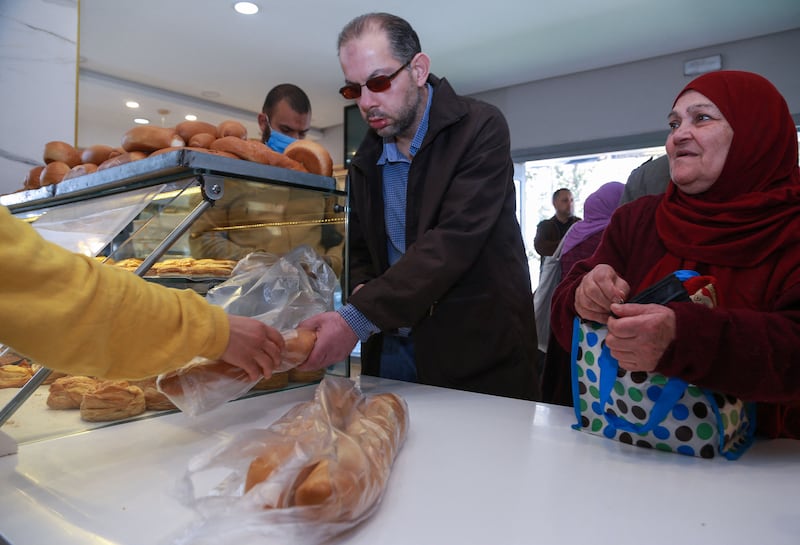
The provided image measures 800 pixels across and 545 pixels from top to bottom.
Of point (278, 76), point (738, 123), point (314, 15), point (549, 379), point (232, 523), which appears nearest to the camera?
point (232, 523)

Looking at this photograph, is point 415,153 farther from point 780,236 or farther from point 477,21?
point 477,21

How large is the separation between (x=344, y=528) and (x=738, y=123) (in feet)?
4.23

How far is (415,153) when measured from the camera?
6.24ft

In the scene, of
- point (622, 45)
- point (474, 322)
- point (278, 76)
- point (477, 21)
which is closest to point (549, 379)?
point (474, 322)

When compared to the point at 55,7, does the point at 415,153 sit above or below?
below

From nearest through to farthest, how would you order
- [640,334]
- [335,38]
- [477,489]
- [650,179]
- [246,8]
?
[477,489], [640,334], [650,179], [246,8], [335,38]

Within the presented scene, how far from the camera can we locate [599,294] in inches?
42.8

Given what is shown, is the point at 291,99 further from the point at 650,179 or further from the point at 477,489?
the point at 477,489

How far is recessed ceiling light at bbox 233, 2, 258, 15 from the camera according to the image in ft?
16.5

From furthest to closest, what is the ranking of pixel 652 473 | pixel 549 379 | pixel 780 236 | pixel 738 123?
pixel 549 379 < pixel 738 123 < pixel 780 236 < pixel 652 473

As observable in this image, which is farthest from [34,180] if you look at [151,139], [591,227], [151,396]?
[591,227]

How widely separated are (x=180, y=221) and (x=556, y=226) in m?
4.95

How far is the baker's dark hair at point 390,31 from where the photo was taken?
1.83 meters

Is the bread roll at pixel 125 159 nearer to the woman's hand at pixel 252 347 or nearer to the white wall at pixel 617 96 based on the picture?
the woman's hand at pixel 252 347
